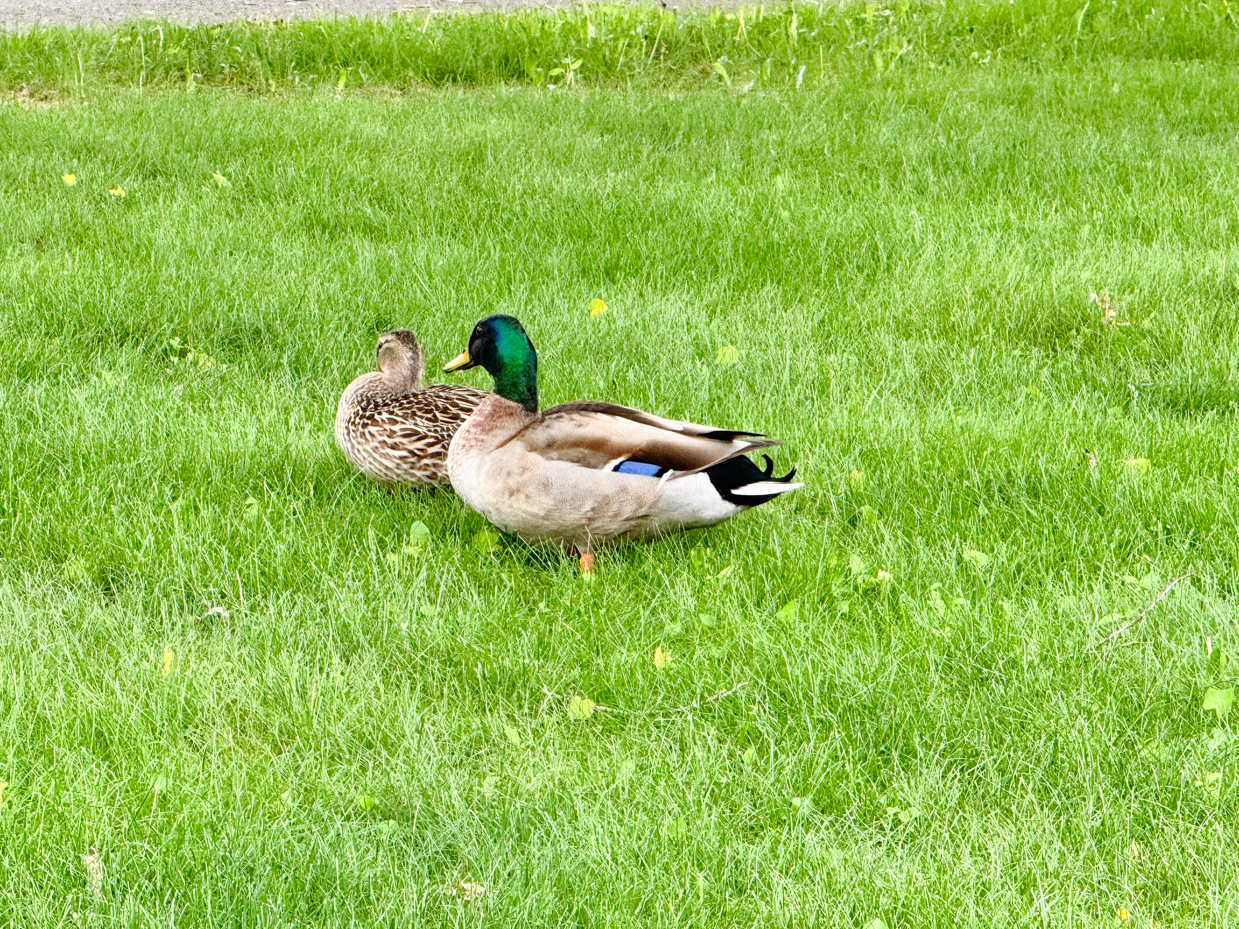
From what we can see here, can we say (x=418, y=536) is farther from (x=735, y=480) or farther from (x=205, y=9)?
(x=205, y=9)

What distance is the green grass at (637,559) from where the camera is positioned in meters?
2.61

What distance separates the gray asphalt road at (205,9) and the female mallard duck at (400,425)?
6797 millimetres

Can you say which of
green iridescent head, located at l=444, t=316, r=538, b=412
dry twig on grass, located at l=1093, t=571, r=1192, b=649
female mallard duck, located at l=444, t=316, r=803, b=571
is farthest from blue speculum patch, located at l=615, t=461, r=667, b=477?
dry twig on grass, located at l=1093, t=571, r=1192, b=649

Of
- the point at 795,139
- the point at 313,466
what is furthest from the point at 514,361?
the point at 795,139

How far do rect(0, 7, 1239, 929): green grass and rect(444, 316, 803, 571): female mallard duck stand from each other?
0.16 m

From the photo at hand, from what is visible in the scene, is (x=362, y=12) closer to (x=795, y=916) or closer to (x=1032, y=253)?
(x=1032, y=253)

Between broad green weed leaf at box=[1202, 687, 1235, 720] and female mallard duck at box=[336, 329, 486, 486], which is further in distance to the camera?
female mallard duck at box=[336, 329, 486, 486]

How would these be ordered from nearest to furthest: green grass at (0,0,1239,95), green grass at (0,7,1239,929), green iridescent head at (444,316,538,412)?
green grass at (0,7,1239,929), green iridescent head at (444,316,538,412), green grass at (0,0,1239,95)

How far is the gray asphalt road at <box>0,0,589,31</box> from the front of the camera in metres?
10.5

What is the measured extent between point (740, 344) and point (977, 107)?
12.3ft

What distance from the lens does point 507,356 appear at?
3.93m

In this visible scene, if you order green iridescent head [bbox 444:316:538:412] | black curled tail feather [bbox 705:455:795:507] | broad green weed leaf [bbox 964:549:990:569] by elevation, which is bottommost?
broad green weed leaf [bbox 964:549:990:569]

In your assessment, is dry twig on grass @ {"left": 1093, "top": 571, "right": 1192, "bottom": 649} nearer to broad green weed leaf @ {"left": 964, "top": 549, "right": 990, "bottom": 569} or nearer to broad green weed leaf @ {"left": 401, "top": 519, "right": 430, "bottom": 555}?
broad green weed leaf @ {"left": 964, "top": 549, "right": 990, "bottom": 569}

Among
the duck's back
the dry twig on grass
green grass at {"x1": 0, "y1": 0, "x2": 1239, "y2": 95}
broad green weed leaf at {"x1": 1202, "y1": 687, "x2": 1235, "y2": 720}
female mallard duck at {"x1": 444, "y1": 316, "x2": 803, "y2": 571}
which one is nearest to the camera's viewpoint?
broad green weed leaf at {"x1": 1202, "y1": 687, "x2": 1235, "y2": 720}
